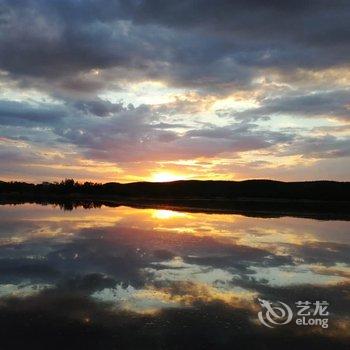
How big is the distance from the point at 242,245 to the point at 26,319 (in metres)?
14.6

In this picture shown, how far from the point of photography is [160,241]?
2434cm

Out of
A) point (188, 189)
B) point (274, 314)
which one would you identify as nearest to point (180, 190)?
point (188, 189)

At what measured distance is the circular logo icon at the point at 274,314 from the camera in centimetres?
1082

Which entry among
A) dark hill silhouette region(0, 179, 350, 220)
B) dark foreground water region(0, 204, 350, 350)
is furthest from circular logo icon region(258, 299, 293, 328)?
dark hill silhouette region(0, 179, 350, 220)

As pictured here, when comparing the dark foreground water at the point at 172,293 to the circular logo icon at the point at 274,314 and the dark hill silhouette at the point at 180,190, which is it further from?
the dark hill silhouette at the point at 180,190

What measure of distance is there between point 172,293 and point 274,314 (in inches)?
126

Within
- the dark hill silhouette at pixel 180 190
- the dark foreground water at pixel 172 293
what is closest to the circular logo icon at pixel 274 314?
the dark foreground water at pixel 172 293

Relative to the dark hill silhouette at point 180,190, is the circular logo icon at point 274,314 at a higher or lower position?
lower

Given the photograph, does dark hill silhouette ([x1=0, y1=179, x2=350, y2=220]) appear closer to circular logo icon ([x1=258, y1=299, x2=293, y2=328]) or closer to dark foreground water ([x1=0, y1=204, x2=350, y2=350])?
dark foreground water ([x1=0, y1=204, x2=350, y2=350])

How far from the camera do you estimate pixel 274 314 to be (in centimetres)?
1145

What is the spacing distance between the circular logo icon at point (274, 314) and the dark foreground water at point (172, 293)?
0.03 metres

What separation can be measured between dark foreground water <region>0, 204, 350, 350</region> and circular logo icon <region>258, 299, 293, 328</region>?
3cm

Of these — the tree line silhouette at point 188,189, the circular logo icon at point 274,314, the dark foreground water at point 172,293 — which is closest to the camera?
the dark foreground water at point 172,293

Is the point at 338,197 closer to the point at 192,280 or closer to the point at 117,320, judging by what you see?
the point at 192,280
